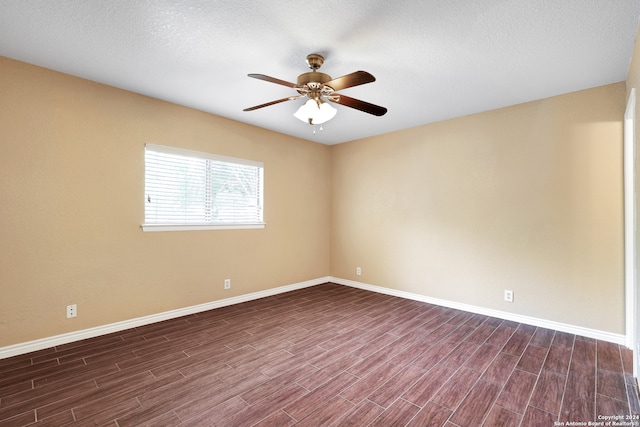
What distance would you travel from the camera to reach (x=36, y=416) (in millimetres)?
1769

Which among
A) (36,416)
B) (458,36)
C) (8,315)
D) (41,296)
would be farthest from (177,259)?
(458,36)

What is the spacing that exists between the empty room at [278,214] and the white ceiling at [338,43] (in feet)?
0.07

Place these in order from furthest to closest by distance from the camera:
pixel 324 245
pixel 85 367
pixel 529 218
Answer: pixel 324 245
pixel 529 218
pixel 85 367

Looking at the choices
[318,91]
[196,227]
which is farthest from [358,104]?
[196,227]

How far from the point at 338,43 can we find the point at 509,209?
2.72 metres

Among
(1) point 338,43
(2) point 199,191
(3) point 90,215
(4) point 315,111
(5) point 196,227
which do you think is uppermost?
(1) point 338,43

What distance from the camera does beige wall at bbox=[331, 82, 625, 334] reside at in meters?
2.88

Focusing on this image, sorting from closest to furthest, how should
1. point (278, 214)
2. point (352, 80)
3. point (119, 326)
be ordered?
point (352, 80)
point (119, 326)
point (278, 214)

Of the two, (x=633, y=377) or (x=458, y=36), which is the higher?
(x=458, y=36)

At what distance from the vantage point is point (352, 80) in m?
2.07

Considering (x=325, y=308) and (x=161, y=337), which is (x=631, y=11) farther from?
(x=161, y=337)

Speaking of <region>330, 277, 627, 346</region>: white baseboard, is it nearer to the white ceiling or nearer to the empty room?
the empty room

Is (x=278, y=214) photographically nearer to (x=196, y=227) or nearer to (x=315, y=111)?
(x=196, y=227)

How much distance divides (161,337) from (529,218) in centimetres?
414
